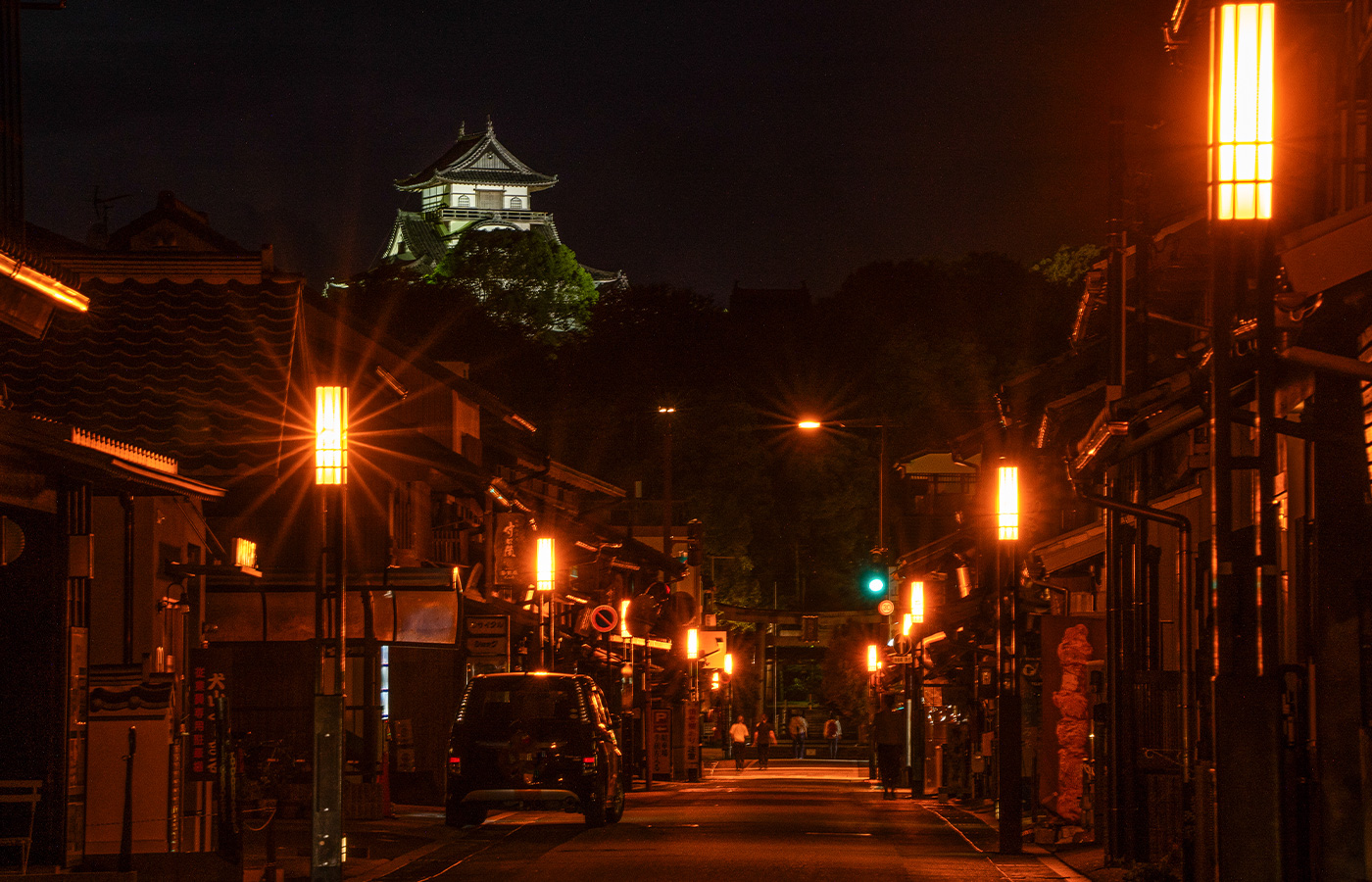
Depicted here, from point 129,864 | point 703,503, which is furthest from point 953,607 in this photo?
point 703,503

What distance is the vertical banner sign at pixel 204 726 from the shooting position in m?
15.2

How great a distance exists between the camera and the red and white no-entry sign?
3616 cm

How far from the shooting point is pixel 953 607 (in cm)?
3416

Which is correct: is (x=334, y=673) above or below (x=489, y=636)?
below

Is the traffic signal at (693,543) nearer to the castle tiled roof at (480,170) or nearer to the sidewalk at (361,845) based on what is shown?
the sidewalk at (361,845)

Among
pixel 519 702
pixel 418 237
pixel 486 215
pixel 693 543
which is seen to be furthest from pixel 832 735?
pixel 486 215

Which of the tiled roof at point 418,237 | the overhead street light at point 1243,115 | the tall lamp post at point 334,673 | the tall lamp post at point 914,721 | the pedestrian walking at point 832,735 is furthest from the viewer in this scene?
the tiled roof at point 418,237

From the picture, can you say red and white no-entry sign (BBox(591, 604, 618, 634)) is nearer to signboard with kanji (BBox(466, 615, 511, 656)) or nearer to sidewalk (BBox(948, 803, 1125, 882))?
signboard with kanji (BBox(466, 615, 511, 656))

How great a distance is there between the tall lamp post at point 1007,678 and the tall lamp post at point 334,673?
7634 mm

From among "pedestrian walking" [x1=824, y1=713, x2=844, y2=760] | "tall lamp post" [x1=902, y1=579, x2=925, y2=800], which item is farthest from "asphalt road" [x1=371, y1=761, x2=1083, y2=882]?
"pedestrian walking" [x1=824, y1=713, x2=844, y2=760]

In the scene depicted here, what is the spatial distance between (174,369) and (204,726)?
12.8 feet

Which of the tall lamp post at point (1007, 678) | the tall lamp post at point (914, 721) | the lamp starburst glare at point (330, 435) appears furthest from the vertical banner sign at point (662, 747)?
the lamp starburst glare at point (330, 435)

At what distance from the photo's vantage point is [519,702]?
22.4m

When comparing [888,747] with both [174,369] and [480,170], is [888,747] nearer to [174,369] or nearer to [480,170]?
[174,369]
